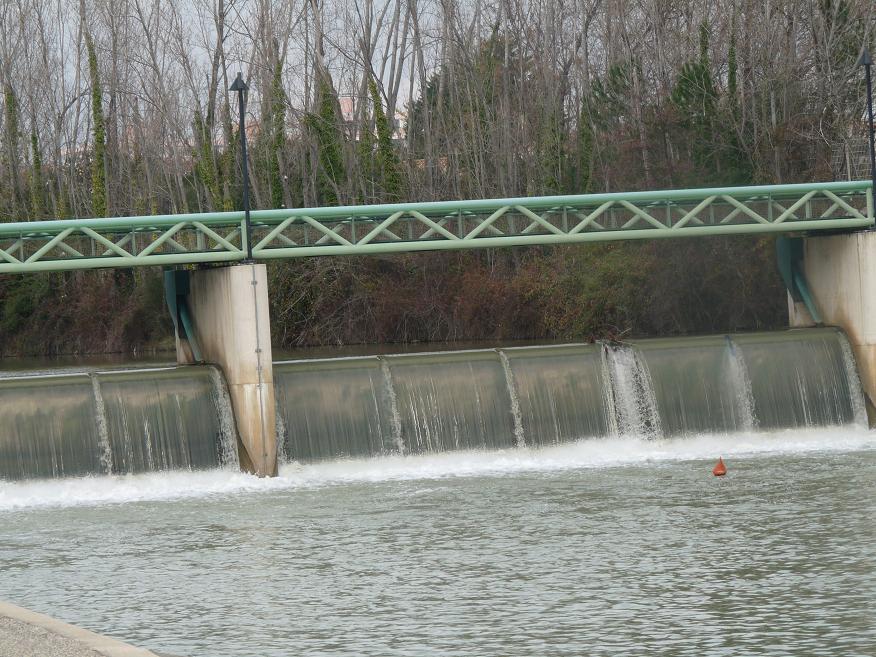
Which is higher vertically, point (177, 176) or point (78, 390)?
point (177, 176)

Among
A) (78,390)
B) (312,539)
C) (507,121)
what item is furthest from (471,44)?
(312,539)

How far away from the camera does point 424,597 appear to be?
15219 mm

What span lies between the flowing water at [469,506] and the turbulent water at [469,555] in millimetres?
54

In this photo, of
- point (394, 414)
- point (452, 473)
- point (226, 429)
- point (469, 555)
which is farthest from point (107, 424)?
point (469, 555)

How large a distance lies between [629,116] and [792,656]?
39.1m

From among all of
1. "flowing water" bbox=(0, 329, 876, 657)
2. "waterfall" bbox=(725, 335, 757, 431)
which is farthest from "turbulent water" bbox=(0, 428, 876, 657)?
"waterfall" bbox=(725, 335, 757, 431)

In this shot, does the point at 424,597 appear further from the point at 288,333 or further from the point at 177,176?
the point at 177,176

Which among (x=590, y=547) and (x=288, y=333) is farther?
(x=288, y=333)

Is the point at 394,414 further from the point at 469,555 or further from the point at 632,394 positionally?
the point at 469,555

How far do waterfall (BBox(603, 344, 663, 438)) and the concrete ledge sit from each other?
17484mm

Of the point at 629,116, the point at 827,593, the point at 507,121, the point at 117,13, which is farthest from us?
the point at 117,13

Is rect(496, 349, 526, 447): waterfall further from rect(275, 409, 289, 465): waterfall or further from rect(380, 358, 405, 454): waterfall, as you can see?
rect(275, 409, 289, 465): waterfall

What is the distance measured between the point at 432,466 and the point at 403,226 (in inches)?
224

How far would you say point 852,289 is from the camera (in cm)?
2889
